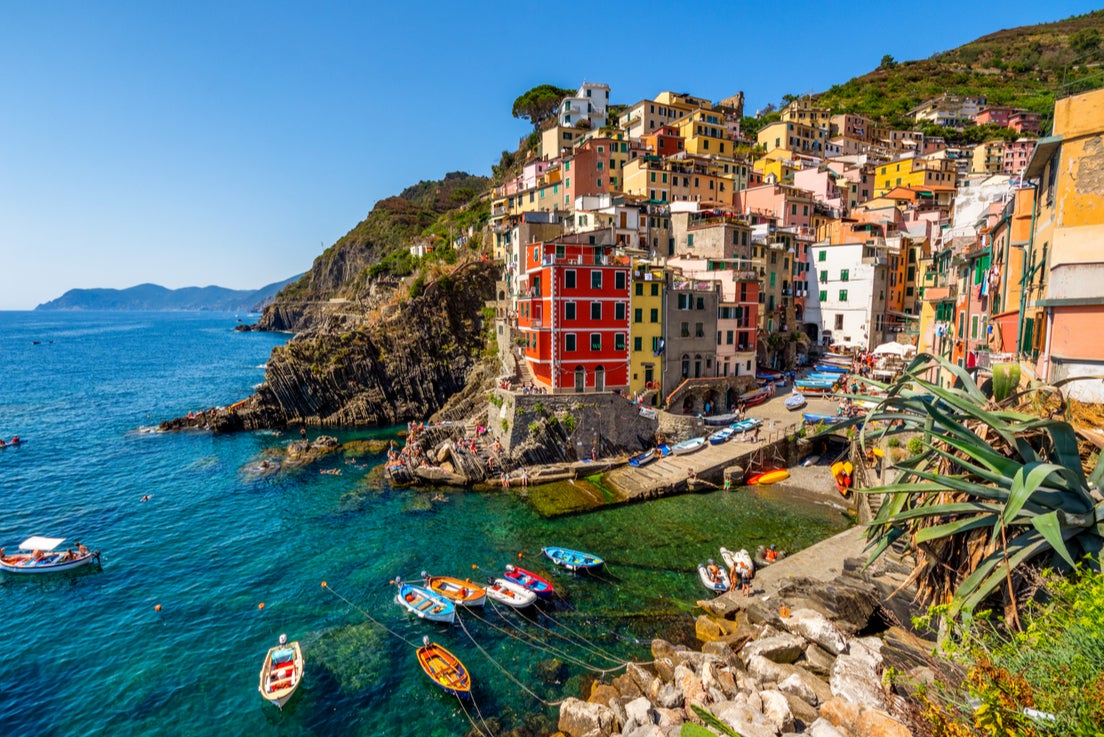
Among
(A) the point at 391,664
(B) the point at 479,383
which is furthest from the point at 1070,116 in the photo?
(B) the point at 479,383

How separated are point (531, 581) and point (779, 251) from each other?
47.1 metres

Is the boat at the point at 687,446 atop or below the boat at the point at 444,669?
atop

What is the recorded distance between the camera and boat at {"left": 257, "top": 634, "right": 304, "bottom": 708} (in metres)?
17.8

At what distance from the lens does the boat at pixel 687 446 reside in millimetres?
37438

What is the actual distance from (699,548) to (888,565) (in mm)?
10347

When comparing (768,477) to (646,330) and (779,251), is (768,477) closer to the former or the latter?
(646,330)

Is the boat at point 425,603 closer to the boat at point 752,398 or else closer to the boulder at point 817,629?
the boulder at point 817,629

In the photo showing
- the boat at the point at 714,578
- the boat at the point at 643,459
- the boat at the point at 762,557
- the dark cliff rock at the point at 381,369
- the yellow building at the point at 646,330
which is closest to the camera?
the boat at the point at 714,578

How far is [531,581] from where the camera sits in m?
23.5

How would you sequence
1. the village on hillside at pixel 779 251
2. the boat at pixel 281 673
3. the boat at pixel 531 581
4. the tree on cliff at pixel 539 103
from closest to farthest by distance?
the village on hillside at pixel 779 251, the boat at pixel 281 673, the boat at pixel 531 581, the tree on cliff at pixel 539 103

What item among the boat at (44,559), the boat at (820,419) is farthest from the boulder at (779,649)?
the boat at (44,559)

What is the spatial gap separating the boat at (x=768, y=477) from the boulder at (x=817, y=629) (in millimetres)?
18908

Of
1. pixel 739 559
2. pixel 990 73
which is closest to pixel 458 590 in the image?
pixel 739 559

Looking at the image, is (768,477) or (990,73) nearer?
(768,477)
